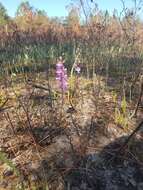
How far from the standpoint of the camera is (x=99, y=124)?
324 centimetres

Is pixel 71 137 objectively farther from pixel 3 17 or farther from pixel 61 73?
pixel 3 17

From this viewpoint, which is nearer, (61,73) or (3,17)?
(61,73)

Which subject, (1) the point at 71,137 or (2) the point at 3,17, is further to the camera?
(2) the point at 3,17

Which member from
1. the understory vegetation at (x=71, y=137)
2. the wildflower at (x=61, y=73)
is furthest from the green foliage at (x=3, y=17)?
the wildflower at (x=61, y=73)

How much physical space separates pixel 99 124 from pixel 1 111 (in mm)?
1032

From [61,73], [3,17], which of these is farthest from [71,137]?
[3,17]

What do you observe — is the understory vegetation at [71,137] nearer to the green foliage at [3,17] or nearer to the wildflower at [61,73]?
the wildflower at [61,73]

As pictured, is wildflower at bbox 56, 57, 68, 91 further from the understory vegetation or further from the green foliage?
the green foliage

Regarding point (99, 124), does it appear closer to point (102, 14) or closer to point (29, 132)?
point (29, 132)

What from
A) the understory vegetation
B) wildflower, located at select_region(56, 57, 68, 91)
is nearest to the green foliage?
the understory vegetation

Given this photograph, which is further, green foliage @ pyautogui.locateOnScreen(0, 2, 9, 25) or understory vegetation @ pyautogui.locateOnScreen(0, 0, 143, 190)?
green foliage @ pyautogui.locateOnScreen(0, 2, 9, 25)

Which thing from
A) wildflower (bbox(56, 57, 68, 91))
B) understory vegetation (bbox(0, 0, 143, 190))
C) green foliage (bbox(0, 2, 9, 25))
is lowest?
understory vegetation (bbox(0, 0, 143, 190))

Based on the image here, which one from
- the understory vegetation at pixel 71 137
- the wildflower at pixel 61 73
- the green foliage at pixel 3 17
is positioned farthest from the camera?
the green foliage at pixel 3 17

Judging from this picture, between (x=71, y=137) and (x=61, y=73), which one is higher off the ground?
(x=61, y=73)
